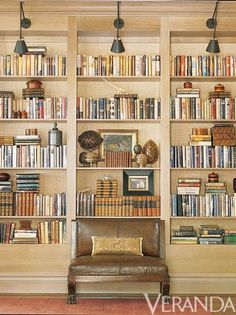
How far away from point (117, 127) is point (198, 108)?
994 mm

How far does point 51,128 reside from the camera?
6520mm

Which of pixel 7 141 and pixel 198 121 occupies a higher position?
pixel 198 121

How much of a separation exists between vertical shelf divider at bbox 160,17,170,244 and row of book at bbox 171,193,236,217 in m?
0.11

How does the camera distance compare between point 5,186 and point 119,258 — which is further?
point 5,186

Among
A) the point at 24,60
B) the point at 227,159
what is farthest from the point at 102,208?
the point at 24,60

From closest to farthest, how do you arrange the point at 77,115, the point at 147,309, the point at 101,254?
the point at 147,309 < the point at 101,254 < the point at 77,115

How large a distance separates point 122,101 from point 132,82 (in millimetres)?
393

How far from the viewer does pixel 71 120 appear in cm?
618

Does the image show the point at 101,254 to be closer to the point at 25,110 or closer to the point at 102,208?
the point at 102,208

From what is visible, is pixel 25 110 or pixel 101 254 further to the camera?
pixel 25 110

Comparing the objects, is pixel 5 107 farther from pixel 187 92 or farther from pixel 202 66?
pixel 202 66

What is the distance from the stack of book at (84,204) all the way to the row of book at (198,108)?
1328mm

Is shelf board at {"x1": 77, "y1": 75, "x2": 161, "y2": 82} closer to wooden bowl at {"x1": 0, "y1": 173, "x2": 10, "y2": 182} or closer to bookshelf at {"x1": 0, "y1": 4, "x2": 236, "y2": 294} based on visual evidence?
bookshelf at {"x1": 0, "y1": 4, "x2": 236, "y2": 294}

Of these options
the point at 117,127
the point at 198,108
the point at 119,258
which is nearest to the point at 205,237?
the point at 119,258
